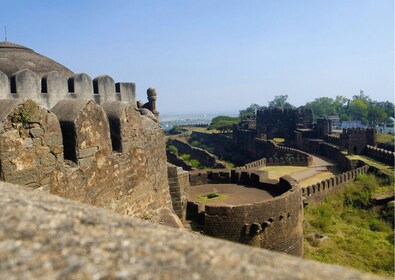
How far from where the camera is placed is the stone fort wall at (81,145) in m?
4.09

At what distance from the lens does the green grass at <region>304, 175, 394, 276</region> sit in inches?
568

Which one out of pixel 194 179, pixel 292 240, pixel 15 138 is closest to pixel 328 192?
pixel 194 179

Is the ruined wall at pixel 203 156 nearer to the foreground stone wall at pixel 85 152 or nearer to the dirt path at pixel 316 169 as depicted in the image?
the dirt path at pixel 316 169

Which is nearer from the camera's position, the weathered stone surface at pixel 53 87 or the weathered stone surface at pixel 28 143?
the weathered stone surface at pixel 28 143

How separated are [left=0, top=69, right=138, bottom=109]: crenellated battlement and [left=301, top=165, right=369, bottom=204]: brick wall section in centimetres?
1641

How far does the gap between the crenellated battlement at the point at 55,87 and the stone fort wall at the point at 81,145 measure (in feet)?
0.04

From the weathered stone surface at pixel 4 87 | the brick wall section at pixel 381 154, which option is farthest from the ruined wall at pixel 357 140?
the weathered stone surface at pixel 4 87

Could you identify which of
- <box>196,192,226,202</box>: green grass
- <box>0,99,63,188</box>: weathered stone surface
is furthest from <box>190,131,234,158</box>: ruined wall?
<box>0,99,63,188</box>: weathered stone surface

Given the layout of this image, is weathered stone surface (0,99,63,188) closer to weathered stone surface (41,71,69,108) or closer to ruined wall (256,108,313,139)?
weathered stone surface (41,71,69,108)

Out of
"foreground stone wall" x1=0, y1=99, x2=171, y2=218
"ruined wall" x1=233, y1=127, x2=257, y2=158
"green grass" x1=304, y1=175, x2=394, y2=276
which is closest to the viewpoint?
"foreground stone wall" x1=0, y1=99, x2=171, y2=218

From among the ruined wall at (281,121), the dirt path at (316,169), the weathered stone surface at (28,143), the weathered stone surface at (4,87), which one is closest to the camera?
the weathered stone surface at (28,143)

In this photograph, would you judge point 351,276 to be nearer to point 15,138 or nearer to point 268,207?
point 15,138

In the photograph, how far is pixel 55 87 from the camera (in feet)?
20.2

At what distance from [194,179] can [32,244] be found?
13.6 metres
